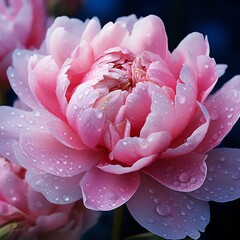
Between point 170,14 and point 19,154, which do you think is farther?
point 170,14

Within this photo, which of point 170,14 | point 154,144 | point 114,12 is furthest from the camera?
point 114,12

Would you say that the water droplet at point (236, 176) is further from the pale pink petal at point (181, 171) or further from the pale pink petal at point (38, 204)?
the pale pink petal at point (38, 204)

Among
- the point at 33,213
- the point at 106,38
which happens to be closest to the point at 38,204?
the point at 33,213

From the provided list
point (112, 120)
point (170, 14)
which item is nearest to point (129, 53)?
point (112, 120)

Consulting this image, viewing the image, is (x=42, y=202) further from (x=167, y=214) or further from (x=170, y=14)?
(x=170, y=14)

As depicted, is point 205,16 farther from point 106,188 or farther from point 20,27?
point 106,188

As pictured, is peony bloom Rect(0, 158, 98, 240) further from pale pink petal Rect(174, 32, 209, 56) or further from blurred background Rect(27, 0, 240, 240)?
blurred background Rect(27, 0, 240, 240)

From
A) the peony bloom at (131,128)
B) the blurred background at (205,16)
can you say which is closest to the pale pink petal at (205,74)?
the peony bloom at (131,128)

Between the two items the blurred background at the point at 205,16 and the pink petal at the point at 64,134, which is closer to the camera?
the pink petal at the point at 64,134
